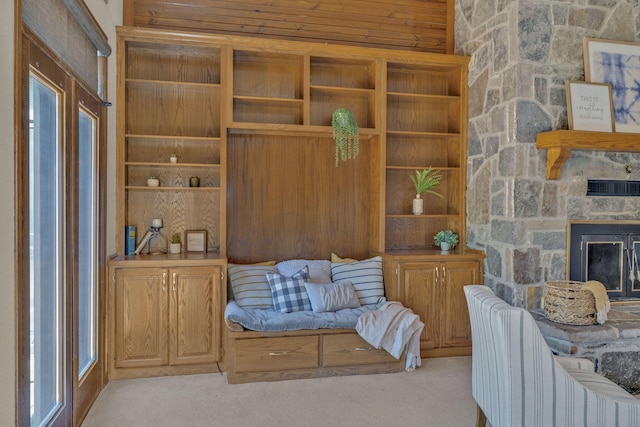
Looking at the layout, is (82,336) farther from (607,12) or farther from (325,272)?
(607,12)

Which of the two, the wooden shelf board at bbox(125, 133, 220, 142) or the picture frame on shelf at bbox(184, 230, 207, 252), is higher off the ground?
the wooden shelf board at bbox(125, 133, 220, 142)

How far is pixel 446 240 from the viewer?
14.1 ft

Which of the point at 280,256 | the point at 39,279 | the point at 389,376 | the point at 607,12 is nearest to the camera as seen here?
the point at 39,279

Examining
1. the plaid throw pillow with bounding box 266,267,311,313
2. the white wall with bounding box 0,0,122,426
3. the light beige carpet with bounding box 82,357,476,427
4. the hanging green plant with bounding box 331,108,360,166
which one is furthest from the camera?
the hanging green plant with bounding box 331,108,360,166

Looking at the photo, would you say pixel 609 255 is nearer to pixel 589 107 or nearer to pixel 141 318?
pixel 589 107

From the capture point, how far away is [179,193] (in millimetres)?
4031

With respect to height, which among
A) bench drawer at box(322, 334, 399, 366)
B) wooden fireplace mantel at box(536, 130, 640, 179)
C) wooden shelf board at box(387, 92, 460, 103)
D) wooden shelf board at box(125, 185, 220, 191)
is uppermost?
wooden shelf board at box(387, 92, 460, 103)

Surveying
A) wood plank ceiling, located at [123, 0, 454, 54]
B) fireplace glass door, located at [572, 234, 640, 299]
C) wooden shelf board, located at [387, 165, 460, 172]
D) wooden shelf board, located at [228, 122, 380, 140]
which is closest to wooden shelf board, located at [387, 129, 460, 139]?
wooden shelf board, located at [228, 122, 380, 140]

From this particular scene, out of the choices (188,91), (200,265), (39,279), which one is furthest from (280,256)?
(39,279)

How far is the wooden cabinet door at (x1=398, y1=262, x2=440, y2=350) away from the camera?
3963 mm

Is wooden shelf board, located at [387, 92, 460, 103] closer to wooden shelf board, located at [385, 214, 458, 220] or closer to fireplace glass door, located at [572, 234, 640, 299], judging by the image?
wooden shelf board, located at [385, 214, 458, 220]

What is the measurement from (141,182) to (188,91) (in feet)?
2.91

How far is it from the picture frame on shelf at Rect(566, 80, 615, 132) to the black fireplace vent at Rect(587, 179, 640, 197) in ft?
1.44

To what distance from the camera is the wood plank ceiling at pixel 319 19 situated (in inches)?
158
